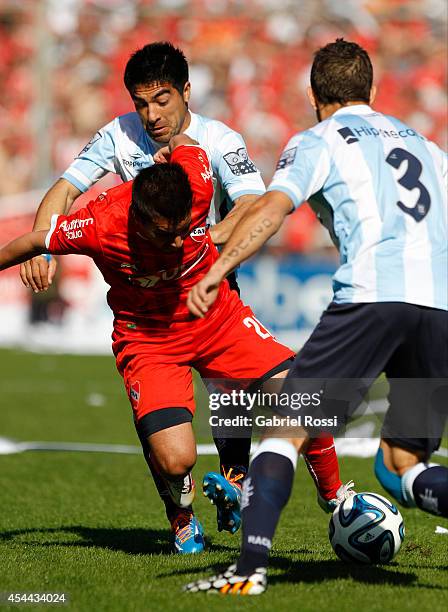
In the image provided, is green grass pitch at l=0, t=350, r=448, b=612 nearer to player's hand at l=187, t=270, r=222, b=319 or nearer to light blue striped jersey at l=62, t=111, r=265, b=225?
player's hand at l=187, t=270, r=222, b=319

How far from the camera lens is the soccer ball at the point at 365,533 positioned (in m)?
5.22

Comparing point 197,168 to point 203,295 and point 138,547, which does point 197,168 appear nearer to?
point 203,295

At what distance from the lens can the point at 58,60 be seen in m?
24.5

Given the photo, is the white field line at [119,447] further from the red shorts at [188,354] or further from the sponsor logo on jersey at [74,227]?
the sponsor logo on jersey at [74,227]

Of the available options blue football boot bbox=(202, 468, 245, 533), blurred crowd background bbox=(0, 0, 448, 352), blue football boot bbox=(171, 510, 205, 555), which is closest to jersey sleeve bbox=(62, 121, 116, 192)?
blue football boot bbox=(202, 468, 245, 533)

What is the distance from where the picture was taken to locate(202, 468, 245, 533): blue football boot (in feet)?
18.7

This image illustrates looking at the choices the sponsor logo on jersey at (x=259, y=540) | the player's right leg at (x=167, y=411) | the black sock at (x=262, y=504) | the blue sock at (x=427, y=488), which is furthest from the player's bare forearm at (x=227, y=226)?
the sponsor logo on jersey at (x=259, y=540)

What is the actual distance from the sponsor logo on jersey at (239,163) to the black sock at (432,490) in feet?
7.26

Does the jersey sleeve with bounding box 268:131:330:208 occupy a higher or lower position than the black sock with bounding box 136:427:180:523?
higher

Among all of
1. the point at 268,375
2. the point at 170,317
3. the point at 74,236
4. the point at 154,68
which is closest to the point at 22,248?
the point at 74,236

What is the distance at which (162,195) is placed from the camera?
5.08 metres

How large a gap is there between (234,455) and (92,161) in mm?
1854

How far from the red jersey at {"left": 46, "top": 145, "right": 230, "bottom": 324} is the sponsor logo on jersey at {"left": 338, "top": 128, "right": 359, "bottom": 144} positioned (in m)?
1.21

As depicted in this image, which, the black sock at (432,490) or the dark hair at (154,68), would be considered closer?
the black sock at (432,490)
